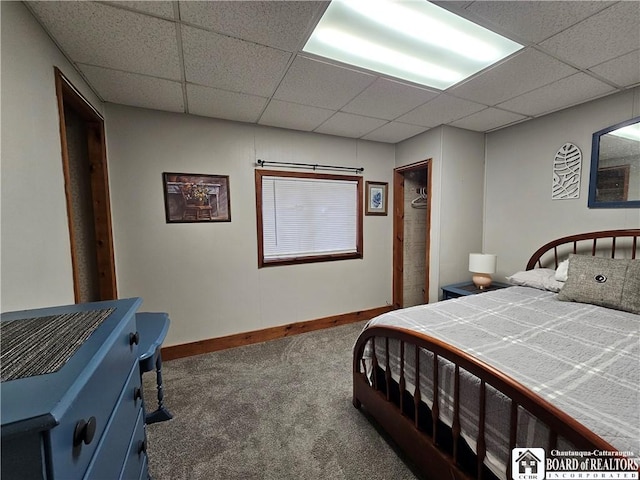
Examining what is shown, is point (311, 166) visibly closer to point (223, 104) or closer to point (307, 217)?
point (307, 217)

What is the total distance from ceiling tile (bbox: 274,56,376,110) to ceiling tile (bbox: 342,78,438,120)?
0.09 metres

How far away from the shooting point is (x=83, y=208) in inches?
88.5

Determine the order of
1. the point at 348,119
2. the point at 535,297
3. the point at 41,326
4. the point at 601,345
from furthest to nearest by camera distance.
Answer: the point at 348,119 < the point at 535,297 < the point at 601,345 < the point at 41,326

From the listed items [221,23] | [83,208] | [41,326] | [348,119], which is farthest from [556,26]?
[83,208]

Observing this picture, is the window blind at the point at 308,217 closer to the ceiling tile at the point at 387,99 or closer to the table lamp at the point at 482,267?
the ceiling tile at the point at 387,99

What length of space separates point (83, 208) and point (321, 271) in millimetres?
2420

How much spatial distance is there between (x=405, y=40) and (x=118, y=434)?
93.2 inches

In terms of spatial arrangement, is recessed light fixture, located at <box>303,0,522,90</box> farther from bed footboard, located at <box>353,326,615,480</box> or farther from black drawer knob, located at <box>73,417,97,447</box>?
black drawer knob, located at <box>73,417,97,447</box>

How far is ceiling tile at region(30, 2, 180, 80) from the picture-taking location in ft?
4.32

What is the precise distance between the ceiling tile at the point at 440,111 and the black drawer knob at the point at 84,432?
2.86m

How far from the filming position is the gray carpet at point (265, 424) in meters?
1.48

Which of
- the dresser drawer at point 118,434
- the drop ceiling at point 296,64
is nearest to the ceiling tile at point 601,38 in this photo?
the drop ceiling at point 296,64

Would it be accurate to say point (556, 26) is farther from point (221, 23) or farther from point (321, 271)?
point (321, 271)

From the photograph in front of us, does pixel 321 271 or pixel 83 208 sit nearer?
pixel 83 208
